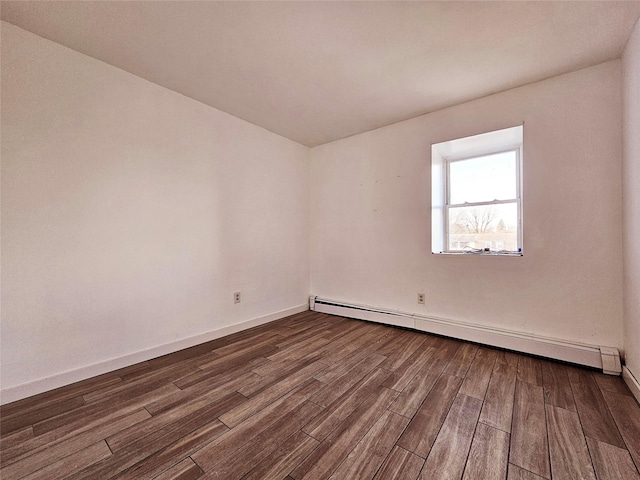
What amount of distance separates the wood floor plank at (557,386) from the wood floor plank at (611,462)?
303 millimetres

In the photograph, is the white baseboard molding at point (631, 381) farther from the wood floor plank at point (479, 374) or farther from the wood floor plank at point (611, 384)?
the wood floor plank at point (479, 374)

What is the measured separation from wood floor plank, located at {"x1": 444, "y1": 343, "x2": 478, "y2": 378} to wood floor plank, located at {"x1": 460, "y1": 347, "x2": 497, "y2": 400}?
0.10ft

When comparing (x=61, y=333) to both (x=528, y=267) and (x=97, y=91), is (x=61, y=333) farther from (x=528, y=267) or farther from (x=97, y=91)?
(x=528, y=267)

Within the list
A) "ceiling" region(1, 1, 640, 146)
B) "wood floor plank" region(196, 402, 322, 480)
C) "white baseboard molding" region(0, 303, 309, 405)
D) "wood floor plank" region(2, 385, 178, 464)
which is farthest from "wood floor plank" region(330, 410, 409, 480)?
"ceiling" region(1, 1, 640, 146)

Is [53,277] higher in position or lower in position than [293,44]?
lower

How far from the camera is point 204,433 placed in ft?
4.40

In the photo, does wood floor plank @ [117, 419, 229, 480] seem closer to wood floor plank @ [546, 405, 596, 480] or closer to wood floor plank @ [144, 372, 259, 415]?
wood floor plank @ [144, 372, 259, 415]

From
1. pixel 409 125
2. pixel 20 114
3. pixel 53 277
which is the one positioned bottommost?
pixel 53 277

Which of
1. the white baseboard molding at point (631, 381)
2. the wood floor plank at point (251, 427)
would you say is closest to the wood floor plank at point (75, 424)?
the wood floor plank at point (251, 427)

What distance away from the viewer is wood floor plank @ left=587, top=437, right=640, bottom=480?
42.6 inches

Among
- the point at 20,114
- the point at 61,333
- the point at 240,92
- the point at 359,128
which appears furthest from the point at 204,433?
the point at 359,128

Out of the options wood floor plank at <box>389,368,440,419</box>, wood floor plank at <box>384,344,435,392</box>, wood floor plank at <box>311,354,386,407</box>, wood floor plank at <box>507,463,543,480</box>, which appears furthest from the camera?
wood floor plank at <box>384,344,435,392</box>

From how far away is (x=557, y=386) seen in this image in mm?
1751

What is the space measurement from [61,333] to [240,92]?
234cm
